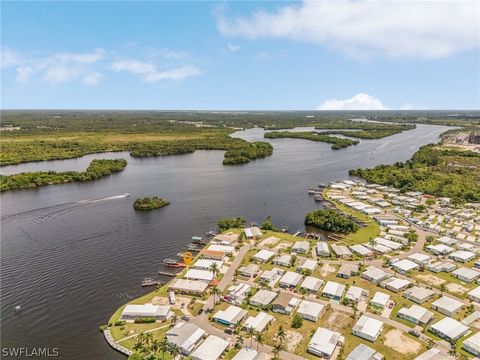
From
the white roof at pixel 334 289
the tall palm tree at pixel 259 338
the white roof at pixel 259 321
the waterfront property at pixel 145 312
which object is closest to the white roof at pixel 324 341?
the tall palm tree at pixel 259 338

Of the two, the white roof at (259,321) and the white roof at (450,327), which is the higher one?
the white roof at (259,321)

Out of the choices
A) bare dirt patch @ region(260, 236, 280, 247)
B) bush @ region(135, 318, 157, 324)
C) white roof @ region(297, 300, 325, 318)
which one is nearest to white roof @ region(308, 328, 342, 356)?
white roof @ region(297, 300, 325, 318)

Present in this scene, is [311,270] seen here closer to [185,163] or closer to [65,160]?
[185,163]

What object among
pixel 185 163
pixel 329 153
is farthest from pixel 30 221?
pixel 329 153

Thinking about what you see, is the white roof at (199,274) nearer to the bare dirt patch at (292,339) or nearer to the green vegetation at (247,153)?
the bare dirt patch at (292,339)

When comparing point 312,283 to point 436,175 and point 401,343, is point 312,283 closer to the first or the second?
point 401,343

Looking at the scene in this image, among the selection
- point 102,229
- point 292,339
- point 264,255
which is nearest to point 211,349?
point 292,339
